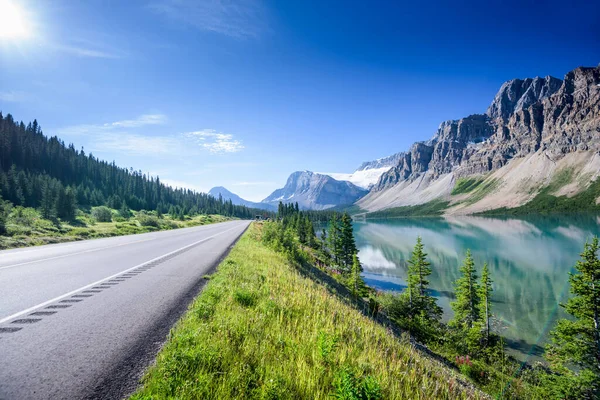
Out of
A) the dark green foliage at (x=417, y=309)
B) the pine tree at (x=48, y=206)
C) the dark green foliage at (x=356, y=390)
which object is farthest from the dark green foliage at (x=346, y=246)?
the pine tree at (x=48, y=206)

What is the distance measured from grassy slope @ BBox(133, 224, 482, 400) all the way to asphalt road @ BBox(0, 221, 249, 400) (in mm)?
557

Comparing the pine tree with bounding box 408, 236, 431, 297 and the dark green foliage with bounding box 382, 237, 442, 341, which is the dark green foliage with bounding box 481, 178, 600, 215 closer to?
the pine tree with bounding box 408, 236, 431, 297

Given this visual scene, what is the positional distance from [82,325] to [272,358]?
13.8ft

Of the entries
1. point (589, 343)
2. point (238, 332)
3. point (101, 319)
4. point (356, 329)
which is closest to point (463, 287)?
point (589, 343)

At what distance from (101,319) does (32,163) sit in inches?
5986

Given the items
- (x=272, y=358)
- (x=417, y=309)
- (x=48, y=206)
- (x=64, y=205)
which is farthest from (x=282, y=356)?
(x=64, y=205)

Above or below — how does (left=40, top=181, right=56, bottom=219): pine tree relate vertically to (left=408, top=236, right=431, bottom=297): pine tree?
above

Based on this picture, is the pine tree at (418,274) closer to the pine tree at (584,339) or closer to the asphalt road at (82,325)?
the pine tree at (584,339)

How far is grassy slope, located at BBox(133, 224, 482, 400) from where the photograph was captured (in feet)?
12.2

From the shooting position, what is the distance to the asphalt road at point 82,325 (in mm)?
3680

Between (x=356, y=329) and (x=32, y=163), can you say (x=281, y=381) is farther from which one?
(x=32, y=163)

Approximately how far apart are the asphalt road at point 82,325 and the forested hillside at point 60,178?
2741 inches

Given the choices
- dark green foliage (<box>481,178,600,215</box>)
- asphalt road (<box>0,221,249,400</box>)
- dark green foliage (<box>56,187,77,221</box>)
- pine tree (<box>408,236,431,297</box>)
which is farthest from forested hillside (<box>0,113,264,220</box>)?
dark green foliage (<box>481,178,600,215</box>)

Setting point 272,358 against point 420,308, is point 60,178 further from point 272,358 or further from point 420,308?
point 272,358
